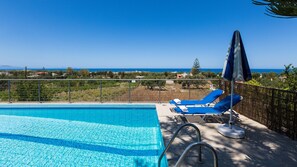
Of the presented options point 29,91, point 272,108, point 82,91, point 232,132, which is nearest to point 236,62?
point 232,132

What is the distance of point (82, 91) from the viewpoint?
880 cm

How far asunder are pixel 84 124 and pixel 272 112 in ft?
17.0

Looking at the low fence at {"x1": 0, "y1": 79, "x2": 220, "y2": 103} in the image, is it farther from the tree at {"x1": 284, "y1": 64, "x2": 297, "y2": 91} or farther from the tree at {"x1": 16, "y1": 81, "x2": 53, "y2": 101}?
the tree at {"x1": 284, "y1": 64, "x2": 297, "y2": 91}

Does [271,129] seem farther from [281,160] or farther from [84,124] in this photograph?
[84,124]

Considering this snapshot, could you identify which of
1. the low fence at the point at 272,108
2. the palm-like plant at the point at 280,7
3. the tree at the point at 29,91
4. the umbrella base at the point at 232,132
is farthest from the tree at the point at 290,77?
the tree at the point at 29,91

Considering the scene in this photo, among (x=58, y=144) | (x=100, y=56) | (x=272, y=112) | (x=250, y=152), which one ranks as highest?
(x=100, y=56)

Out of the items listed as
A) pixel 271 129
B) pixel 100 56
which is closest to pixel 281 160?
pixel 271 129

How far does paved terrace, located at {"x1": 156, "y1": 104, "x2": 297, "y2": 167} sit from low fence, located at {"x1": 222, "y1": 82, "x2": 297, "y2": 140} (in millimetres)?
190

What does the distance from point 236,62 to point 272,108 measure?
5.29ft

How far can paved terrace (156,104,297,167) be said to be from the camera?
2.72 m

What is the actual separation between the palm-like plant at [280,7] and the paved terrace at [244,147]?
6.78 feet

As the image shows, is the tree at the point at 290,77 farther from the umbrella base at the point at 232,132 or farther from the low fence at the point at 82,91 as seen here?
the low fence at the point at 82,91

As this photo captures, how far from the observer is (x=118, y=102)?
26.2ft

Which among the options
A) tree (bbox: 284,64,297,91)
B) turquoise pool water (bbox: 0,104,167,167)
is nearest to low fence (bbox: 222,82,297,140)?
tree (bbox: 284,64,297,91)
